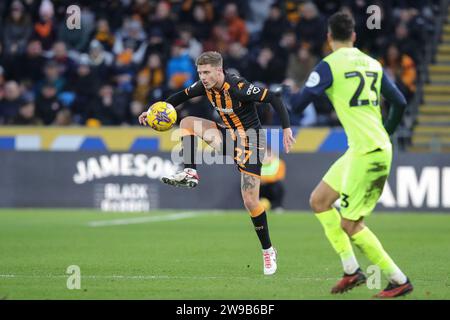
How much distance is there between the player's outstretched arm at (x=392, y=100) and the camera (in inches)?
329

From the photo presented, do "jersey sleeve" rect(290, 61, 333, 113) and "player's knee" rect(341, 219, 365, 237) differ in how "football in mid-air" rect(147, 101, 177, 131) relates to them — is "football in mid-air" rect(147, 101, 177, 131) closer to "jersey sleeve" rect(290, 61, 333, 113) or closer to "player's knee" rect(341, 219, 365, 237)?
"jersey sleeve" rect(290, 61, 333, 113)

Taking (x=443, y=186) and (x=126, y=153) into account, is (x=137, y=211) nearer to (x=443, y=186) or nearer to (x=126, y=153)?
(x=126, y=153)

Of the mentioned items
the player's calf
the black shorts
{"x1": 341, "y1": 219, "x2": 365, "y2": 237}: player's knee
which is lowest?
the player's calf

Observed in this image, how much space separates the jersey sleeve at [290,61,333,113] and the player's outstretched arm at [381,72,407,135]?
507mm

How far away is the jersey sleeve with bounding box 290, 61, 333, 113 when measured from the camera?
26.6 feet

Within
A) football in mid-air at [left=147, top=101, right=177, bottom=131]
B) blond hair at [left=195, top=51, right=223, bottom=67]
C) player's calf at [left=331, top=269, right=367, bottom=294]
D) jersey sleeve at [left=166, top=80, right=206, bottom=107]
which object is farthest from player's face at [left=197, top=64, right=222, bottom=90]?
player's calf at [left=331, top=269, right=367, bottom=294]

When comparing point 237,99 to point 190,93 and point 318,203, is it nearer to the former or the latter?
point 190,93

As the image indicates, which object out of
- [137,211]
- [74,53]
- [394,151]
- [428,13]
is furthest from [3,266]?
[428,13]

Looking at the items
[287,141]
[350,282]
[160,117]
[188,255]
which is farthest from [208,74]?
[188,255]

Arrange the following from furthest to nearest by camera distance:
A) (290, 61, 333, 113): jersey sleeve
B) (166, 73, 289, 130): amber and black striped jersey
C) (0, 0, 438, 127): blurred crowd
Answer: (0, 0, 438, 127): blurred crowd → (166, 73, 289, 130): amber and black striped jersey → (290, 61, 333, 113): jersey sleeve

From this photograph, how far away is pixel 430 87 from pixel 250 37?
4.15 metres

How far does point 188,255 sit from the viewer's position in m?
12.3
